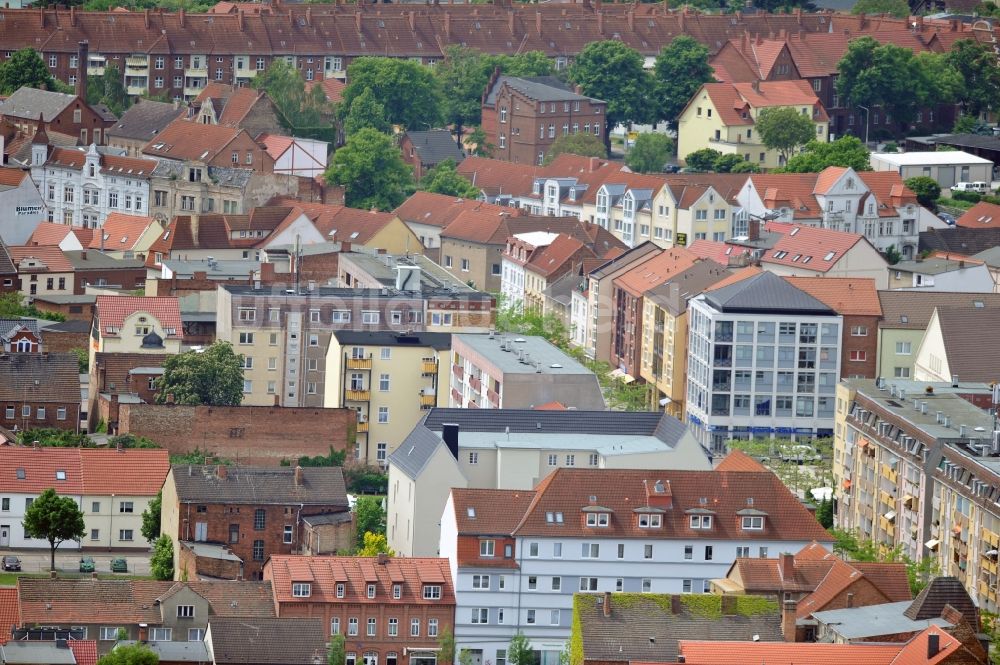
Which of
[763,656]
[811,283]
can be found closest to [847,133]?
[811,283]

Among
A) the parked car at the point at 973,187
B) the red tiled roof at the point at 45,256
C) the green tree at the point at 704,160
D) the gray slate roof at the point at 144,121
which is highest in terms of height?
the gray slate roof at the point at 144,121

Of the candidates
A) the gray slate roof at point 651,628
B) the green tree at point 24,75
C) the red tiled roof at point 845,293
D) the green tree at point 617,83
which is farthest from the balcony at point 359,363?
the green tree at point 617,83

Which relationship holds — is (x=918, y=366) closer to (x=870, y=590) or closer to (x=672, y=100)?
(x=870, y=590)

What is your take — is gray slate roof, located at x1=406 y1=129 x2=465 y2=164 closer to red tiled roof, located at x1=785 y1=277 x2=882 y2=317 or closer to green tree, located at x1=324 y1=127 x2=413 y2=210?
green tree, located at x1=324 y1=127 x2=413 y2=210

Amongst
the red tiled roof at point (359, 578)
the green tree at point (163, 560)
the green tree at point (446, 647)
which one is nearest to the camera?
the green tree at point (446, 647)

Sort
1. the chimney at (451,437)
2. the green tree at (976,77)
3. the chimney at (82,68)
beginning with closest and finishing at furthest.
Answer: the chimney at (451,437) → the chimney at (82,68) → the green tree at (976,77)

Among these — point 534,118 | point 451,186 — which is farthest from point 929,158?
point 451,186

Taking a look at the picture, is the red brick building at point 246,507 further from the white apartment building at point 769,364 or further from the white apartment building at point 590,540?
the white apartment building at point 769,364
